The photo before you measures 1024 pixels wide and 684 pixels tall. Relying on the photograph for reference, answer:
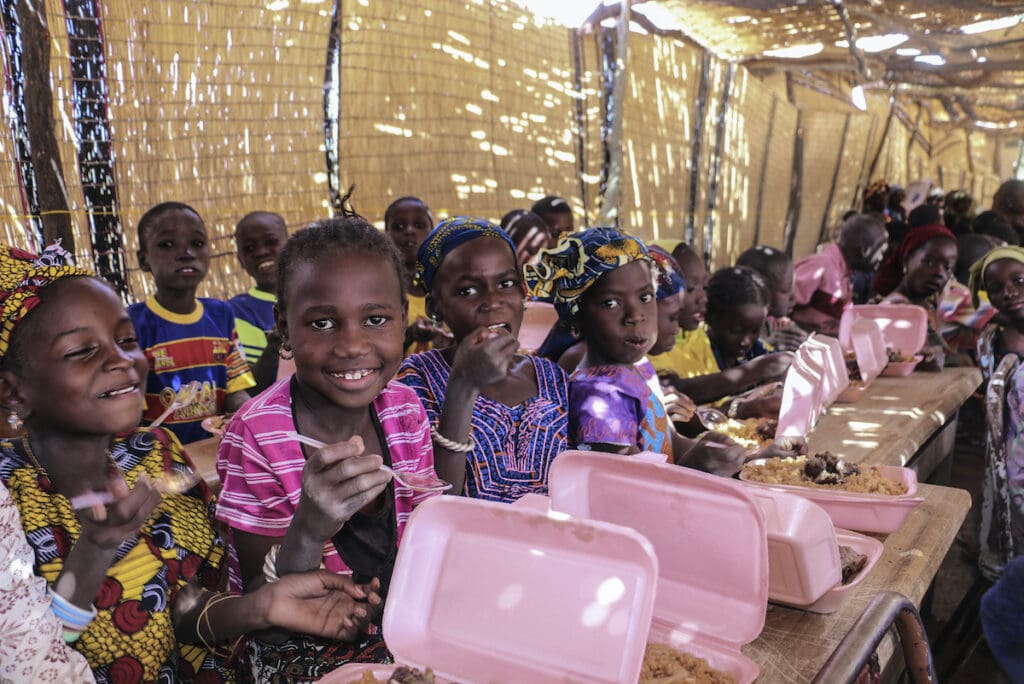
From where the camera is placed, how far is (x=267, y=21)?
389 cm

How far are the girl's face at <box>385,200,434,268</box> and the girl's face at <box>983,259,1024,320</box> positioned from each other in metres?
2.57

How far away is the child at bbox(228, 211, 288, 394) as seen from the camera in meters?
3.70

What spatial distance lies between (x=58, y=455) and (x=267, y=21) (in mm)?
3067

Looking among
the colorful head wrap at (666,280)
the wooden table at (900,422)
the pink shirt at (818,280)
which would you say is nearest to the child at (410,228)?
the colorful head wrap at (666,280)

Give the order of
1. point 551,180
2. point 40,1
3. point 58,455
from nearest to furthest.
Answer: point 58,455 → point 40,1 → point 551,180

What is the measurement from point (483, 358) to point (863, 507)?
981 mm

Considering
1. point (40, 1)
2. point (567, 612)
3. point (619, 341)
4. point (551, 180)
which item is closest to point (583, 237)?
point (619, 341)

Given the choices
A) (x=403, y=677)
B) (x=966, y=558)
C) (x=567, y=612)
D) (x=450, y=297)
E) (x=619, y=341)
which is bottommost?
(x=966, y=558)

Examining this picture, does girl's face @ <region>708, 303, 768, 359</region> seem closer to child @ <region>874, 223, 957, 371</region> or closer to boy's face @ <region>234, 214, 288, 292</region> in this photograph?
child @ <region>874, 223, 957, 371</region>

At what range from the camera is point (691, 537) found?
132cm

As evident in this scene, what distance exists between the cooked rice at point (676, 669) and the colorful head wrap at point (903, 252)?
183 inches

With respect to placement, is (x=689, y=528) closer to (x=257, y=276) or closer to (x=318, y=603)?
(x=318, y=603)

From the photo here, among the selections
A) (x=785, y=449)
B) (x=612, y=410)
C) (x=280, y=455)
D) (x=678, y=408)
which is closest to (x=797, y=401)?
(x=785, y=449)

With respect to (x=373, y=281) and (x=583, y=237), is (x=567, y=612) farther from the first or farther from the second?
(x=583, y=237)
